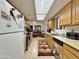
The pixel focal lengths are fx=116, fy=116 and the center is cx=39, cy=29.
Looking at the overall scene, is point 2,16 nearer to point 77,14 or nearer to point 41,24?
point 77,14

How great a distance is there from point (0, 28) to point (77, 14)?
7.76 ft

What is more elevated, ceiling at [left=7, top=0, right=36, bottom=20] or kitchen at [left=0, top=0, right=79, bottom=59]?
ceiling at [left=7, top=0, right=36, bottom=20]

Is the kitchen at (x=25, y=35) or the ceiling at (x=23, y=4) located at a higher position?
the ceiling at (x=23, y=4)

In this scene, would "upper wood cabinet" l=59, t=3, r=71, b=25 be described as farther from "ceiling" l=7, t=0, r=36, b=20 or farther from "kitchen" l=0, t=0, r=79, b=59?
"ceiling" l=7, t=0, r=36, b=20

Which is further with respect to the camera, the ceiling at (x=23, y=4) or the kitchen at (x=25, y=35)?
the ceiling at (x=23, y=4)

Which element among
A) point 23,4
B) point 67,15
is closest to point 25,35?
point 23,4

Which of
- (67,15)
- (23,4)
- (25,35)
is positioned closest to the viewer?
(67,15)

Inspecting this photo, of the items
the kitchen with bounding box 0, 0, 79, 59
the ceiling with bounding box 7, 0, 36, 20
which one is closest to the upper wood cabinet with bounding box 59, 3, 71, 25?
the kitchen with bounding box 0, 0, 79, 59

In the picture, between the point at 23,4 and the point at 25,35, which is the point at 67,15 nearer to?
the point at 23,4

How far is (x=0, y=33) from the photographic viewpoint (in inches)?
43.9

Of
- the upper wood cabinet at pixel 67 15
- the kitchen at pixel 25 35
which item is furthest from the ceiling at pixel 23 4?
the upper wood cabinet at pixel 67 15

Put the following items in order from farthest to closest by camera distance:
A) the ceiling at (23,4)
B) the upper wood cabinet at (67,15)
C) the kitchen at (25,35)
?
1. the ceiling at (23,4)
2. the upper wood cabinet at (67,15)
3. the kitchen at (25,35)

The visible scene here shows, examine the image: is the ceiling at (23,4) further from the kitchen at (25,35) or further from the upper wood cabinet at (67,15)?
the upper wood cabinet at (67,15)

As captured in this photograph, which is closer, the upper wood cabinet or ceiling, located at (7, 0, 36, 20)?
the upper wood cabinet
